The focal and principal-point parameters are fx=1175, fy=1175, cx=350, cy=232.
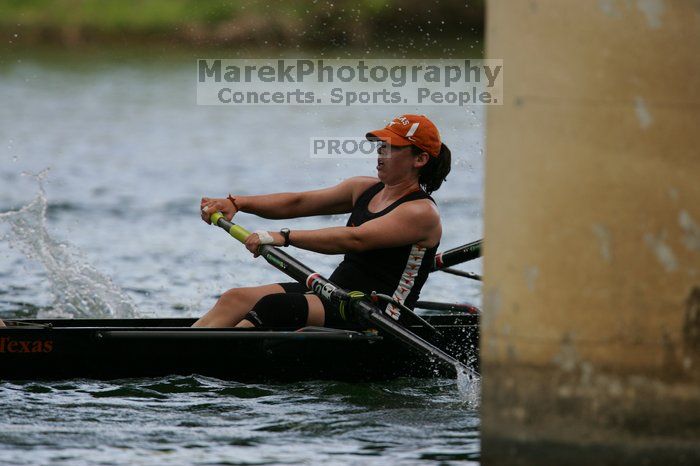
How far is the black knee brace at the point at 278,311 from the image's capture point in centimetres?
757

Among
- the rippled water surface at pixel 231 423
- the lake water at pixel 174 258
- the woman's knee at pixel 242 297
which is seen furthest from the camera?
the woman's knee at pixel 242 297

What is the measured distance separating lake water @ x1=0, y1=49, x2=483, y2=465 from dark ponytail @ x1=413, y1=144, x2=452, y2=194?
1.30 m

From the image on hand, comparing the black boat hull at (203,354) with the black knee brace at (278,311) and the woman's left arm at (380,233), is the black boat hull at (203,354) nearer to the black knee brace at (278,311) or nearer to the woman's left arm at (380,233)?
the black knee brace at (278,311)

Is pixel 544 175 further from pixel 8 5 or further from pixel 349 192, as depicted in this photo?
pixel 8 5

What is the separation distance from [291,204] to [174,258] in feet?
16.8

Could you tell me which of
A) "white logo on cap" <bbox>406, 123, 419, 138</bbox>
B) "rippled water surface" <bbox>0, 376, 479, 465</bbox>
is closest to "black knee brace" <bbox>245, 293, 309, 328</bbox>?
"rippled water surface" <bbox>0, 376, 479, 465</bbox>

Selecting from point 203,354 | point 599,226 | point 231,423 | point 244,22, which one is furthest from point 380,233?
point 244,22

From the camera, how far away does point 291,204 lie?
27.0ft

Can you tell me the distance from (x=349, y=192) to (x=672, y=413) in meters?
3.47

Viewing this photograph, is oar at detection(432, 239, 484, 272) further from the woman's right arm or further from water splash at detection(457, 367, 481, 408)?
water splash at detection(457, 367, 481, 408)

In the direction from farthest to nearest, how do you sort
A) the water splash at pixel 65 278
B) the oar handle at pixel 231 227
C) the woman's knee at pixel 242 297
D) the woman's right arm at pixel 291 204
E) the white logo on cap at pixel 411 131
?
1. the water splash at pixel 65 278
2. the woman's right arm at pixel 291 204
3. the oar handle at pixel 231 227
4. the woman's knee at pixel 242 297
5. the white logo on cap at pixel 411 131

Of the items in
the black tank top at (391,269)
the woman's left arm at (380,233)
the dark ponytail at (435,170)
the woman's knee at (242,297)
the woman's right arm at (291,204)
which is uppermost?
the dark ponytail at (435,170)

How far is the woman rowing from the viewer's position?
744 centimetres

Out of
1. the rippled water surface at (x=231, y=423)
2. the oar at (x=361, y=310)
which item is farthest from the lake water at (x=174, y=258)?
the oar at (x=361, y=310)
